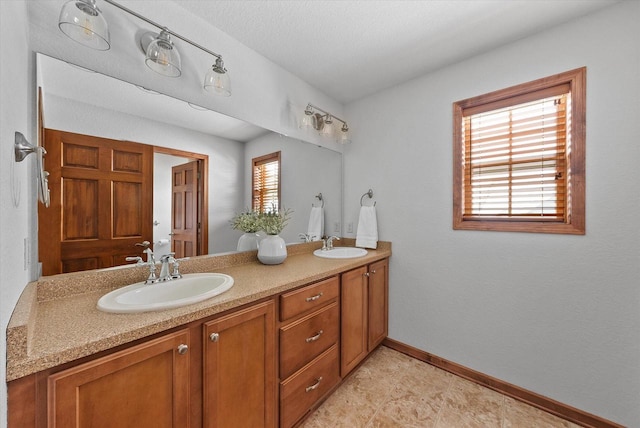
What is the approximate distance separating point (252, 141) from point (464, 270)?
1822mm

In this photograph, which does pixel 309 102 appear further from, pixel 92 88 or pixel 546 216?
pixel 546 216

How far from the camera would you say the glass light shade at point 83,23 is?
955mm

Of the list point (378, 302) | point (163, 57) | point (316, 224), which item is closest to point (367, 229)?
point (316, 224)

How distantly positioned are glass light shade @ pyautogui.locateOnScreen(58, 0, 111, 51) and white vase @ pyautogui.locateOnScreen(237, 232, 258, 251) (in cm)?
119

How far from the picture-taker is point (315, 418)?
1489 mm

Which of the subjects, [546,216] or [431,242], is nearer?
[546,216]

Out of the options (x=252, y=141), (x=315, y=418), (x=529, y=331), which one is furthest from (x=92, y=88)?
(x=529, y=331)

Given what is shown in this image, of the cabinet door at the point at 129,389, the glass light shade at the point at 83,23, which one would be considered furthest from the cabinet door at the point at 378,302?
the glass light shade at the point at 83,23

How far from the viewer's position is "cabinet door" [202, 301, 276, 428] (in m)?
0.97

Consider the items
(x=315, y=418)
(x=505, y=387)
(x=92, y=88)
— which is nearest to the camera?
(x=92, y=88)

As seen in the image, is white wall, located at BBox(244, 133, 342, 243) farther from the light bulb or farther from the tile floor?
the tile floor

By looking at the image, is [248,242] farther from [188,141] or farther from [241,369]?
[241,369]

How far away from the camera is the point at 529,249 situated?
1.63 metres

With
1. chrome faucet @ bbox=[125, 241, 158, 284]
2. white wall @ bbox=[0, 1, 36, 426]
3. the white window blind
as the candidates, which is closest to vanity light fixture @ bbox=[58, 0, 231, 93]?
white wall @ bbox=[0, 1, 36, 426]
